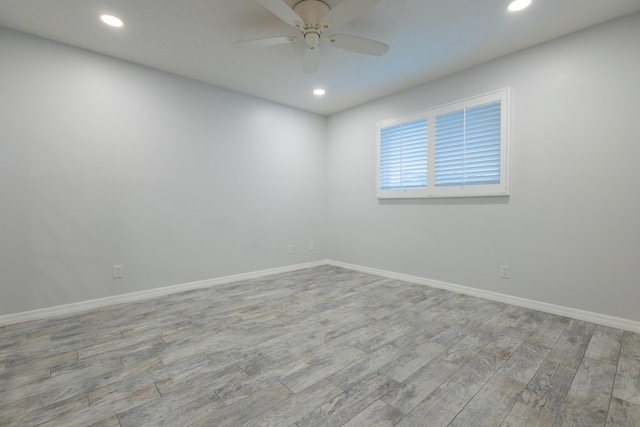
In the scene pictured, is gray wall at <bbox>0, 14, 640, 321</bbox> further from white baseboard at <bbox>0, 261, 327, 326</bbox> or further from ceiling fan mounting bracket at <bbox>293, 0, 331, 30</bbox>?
ceiling fan mounting bracket at <bbox>293, 0, 331, 30</bbox>

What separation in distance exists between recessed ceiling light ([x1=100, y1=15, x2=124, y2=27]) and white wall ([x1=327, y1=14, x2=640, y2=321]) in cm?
320

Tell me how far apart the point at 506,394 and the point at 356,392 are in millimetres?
813

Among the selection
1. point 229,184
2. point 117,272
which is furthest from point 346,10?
point 117,272

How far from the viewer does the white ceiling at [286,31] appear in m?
2.21

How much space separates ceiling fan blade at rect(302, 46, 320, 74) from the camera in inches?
94.7

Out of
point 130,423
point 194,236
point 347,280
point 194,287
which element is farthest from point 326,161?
point 130,423

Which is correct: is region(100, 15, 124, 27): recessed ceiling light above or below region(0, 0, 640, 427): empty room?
above

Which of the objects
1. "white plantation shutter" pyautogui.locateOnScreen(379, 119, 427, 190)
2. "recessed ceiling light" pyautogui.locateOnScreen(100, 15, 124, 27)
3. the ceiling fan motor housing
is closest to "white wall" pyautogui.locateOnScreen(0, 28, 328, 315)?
"recessed ceiling light" pyautogui.locateOnScreen(100, 15, 124, 27)

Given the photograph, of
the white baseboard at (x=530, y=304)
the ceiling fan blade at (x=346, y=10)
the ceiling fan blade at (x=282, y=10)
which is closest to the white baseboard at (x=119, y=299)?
the white baseboard at (x=530, y=304)

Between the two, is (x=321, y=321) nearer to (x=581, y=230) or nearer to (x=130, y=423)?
(x=130, y=423)

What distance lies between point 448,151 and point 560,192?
1.15 metres

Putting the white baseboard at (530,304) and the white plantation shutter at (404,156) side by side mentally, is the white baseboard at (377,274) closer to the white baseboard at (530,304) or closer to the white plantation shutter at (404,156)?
the white baseboard at (530,304)

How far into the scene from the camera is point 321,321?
2539 millimetres

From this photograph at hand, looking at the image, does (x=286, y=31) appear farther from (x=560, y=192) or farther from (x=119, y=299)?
(x=119, y=299)
